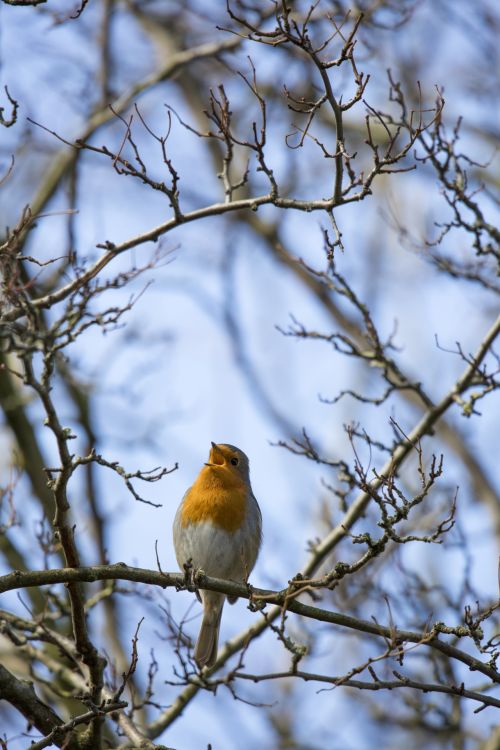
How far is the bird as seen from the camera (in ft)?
21.3

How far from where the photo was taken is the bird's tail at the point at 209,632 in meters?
6.75

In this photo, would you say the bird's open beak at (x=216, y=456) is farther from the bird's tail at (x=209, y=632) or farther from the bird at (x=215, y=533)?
the bird's tail at (x=209, y=632)

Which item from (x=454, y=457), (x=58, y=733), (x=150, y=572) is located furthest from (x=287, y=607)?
(x=454, y=457)

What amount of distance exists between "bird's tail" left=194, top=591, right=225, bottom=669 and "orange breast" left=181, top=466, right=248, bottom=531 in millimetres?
697

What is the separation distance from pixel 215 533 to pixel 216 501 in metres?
0.22

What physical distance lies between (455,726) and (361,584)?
4.09 feet

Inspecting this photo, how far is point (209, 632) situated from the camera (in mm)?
6832

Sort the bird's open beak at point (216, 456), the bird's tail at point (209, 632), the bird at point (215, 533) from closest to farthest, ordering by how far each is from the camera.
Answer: the bird at point (215, 533), the bird's tail at point (209, 632), the bird's open beak at point (216, 456)

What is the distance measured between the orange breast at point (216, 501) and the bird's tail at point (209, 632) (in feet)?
2.29

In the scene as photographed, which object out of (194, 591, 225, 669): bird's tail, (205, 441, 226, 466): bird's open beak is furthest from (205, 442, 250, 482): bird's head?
(194, 591, 225, 669): bird's tail

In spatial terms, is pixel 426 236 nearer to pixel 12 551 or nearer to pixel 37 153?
pixel 12 551

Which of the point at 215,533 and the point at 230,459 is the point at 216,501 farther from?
the point at 230,459

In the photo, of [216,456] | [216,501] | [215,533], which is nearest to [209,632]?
[215,533]

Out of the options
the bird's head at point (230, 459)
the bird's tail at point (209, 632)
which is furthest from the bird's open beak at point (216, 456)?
the bird's tail at point (209, 632)
